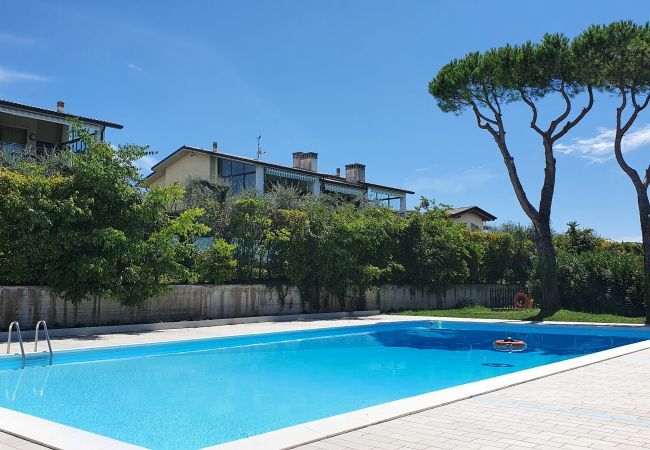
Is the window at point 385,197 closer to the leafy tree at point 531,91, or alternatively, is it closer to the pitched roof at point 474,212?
the pitched roof at point 474,212

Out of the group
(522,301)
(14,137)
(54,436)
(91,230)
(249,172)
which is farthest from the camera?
(249,172)

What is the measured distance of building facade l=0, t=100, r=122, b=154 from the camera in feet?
87.5

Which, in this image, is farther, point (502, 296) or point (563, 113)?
point (502, 296)

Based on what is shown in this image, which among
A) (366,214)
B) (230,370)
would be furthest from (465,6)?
(230,370)

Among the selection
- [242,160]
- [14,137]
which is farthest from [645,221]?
[14,137]

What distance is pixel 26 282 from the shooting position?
15.4m

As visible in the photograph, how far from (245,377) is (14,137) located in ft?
76.8

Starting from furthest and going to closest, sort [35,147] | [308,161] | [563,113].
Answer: [308,161], [35,147], [563,113]

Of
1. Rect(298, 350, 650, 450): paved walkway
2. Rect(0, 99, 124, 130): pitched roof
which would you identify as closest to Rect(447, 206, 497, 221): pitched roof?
Rect(0, 99, 124, 130): pitched roof

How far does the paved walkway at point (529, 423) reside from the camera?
5.01 metres

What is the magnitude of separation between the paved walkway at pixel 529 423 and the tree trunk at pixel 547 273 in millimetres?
15167

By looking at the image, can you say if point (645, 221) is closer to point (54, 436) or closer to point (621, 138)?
point (621, 138)

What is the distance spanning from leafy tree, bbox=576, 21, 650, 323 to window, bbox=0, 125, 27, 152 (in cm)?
2428

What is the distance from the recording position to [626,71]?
19891mm
